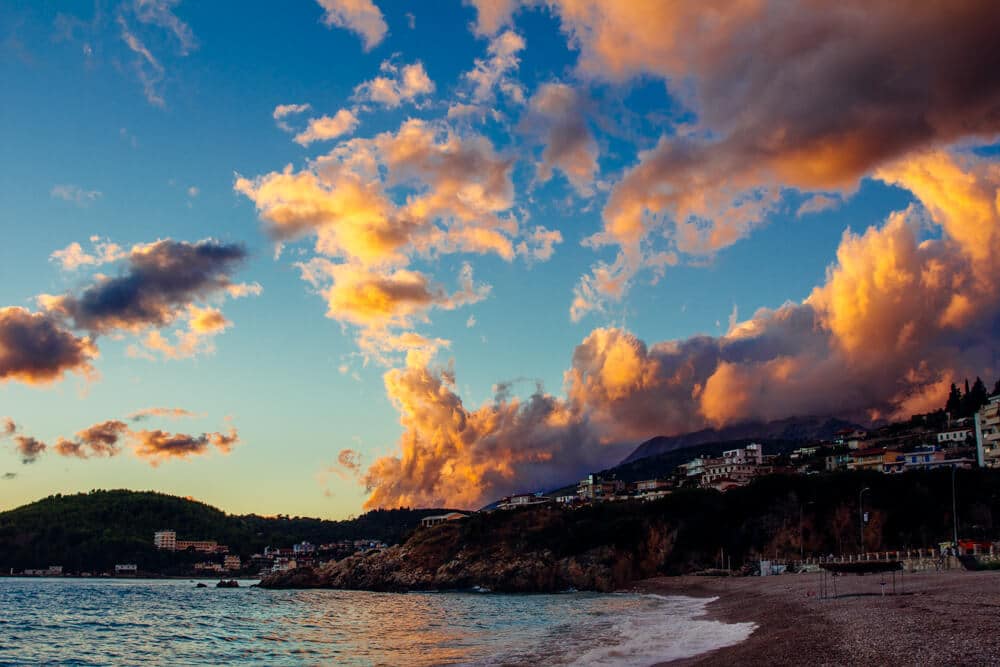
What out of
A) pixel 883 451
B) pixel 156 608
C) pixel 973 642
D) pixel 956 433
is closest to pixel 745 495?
pixel 883 451

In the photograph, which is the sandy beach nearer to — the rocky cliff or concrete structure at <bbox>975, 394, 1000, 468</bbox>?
the rocky cliff

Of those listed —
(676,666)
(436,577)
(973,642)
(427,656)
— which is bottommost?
(436,577)

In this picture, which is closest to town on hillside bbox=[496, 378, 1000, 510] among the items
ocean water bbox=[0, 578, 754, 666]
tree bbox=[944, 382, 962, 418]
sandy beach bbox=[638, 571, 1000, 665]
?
tree bbox=[944, 382, 962, 418]

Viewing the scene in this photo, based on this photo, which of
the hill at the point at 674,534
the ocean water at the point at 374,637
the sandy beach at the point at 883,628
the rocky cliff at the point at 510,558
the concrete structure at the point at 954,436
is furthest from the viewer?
the concrete structure at the point at 954,436

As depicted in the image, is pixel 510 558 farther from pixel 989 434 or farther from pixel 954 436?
pixel 954 436

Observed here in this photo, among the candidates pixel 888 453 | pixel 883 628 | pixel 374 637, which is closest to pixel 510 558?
pixel 888 453

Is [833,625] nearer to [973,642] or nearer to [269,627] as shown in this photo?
[973,642]

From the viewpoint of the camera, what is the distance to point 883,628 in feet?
76.6

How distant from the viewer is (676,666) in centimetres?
2514

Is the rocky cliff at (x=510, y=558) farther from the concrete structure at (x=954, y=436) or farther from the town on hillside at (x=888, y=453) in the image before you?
the concrete structure at (x=954, y=436)

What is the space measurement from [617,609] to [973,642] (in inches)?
1834

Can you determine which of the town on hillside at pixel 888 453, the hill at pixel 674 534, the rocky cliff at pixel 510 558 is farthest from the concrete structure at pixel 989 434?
the rocky cliff at pixel 510 558

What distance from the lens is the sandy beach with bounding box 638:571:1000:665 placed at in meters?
18.2

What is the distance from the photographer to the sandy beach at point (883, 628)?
18238 mm
